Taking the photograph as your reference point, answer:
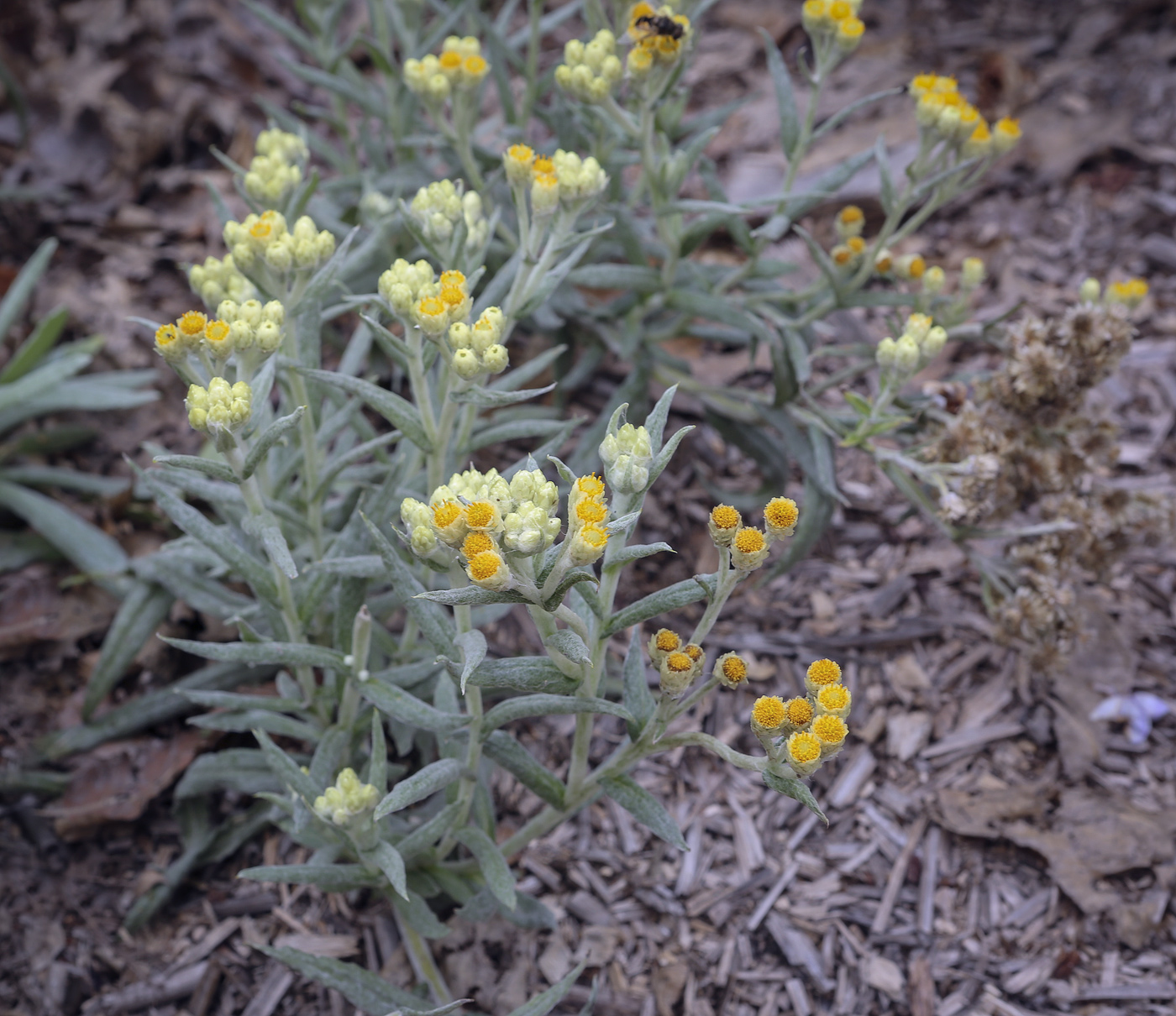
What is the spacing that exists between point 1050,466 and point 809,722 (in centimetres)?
160

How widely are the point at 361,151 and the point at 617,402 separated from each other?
2.59 metres

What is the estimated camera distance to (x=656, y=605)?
7.35ft

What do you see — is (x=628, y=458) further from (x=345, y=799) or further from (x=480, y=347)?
(x=345, y=799)

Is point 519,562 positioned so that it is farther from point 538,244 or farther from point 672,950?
point 672,950

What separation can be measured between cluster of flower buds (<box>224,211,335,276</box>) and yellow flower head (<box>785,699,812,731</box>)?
5.25 feet

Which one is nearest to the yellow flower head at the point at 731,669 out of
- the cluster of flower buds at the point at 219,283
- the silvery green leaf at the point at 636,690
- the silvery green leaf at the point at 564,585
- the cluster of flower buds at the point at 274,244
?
the silvery green leaf at the point at 636,690

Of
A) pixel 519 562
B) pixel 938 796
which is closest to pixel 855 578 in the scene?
pixel 938 796

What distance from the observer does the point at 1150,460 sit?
4051 mm

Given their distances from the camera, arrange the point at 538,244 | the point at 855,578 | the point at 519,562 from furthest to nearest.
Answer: the point at 855,578 → the point at 538,244 → the point at 519,562

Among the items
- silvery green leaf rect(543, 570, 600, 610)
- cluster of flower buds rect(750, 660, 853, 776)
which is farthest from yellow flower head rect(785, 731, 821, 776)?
silvery green leaf rect(543, 570, 600, 610)

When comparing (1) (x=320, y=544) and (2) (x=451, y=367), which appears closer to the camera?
(2) (x=451, y=367)

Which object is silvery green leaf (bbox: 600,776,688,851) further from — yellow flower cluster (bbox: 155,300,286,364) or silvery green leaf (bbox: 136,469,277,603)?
yellow flower cluster (bbox: 155,300,286,364)

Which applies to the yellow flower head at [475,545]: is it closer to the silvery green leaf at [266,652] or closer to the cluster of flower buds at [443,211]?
the silvery green leaf at [266,652]

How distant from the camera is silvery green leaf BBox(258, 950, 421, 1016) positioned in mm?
2428
